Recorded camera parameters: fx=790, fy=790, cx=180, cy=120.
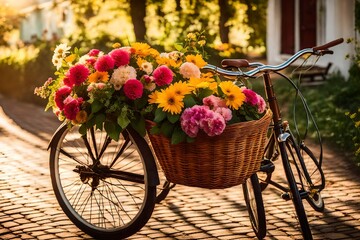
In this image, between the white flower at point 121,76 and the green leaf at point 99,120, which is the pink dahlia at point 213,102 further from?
the green leaf at point 99,120

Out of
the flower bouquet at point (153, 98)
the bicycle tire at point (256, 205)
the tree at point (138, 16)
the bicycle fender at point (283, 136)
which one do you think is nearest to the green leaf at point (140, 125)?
the flower bouquet at point (153, 98)

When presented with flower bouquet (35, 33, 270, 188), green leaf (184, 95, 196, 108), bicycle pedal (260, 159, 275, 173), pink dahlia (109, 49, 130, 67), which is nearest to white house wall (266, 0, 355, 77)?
bicycle pedal (260, 159, 275, 173)

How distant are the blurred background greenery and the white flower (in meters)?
4.76

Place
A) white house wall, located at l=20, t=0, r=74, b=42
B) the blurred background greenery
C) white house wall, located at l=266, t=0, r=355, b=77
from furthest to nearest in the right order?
1. white house wall, located at l=20, t=0, r=74, b=42
2. white house wall, located at l=266, t=0, r=355, b=77
3. the blurred background greenery

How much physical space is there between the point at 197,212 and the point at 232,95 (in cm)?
182

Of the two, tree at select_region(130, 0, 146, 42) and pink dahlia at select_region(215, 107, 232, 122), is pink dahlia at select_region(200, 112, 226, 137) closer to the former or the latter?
pink dahlia at select_region(215, 107, 232, 122)

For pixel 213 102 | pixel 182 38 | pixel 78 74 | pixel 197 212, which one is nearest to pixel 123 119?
pixel 78 74

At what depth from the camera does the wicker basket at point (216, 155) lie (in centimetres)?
461

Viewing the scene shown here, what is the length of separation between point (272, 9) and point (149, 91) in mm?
15659

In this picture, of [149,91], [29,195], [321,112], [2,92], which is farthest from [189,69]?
[2,92]

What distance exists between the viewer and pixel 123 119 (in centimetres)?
472

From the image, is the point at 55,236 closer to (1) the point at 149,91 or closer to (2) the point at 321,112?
(1) the point at 149,91

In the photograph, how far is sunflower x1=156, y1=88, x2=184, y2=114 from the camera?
4574mm

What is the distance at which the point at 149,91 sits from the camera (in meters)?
4.84
